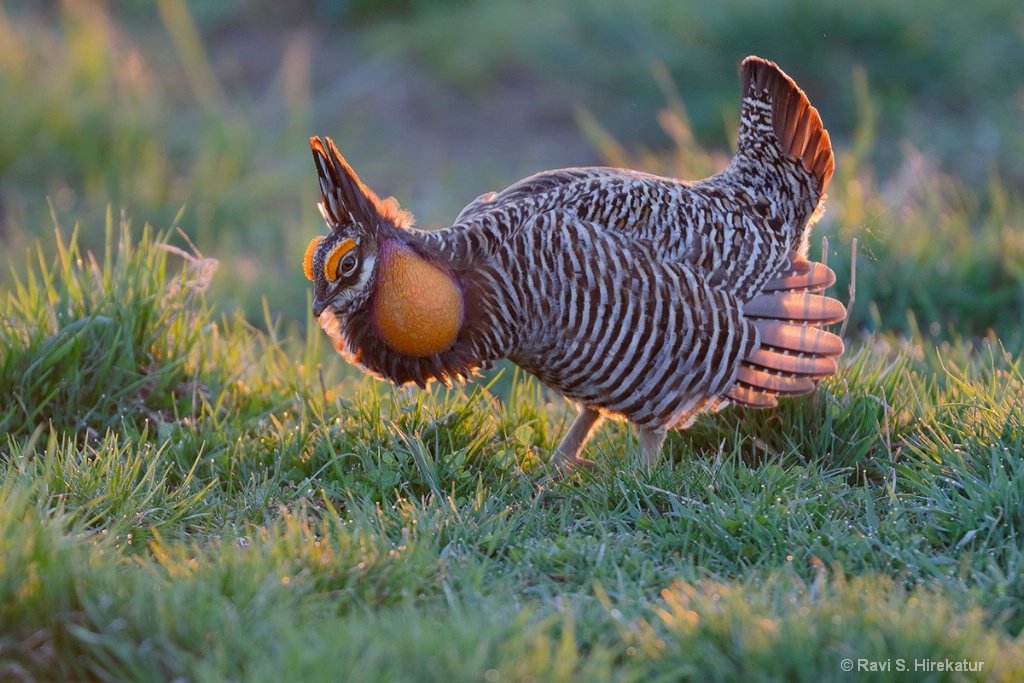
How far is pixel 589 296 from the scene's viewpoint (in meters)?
3.84

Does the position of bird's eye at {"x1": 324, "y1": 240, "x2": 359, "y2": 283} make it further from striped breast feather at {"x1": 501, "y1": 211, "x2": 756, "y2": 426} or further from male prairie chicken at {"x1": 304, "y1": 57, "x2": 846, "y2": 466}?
striped breast feather at {"x1": 501, "y1": 211, "x2": 756, "y2": 426}

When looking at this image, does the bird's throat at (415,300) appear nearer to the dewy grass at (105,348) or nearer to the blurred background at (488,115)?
the dewy grass at (105,348)

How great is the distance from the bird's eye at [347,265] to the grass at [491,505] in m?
0.53

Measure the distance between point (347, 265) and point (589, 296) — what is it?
81 cm

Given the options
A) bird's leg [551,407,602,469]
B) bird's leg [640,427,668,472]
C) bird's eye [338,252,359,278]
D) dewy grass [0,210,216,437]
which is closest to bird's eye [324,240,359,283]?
bird's eye [338,252,359,278]

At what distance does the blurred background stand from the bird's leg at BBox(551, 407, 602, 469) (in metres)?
1.76

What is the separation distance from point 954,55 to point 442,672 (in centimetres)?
856

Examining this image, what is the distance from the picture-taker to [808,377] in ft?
13.5

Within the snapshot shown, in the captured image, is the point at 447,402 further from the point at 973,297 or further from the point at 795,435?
the point at 973,297

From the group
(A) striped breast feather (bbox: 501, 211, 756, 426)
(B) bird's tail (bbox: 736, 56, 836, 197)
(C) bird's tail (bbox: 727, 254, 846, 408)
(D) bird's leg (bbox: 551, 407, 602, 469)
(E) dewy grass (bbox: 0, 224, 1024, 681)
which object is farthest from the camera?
(B) bird's tail (bbox: 736, 56, 836, 197)

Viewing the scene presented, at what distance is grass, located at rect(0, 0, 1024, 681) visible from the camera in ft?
8.87

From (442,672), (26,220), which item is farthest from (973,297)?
(26,220)

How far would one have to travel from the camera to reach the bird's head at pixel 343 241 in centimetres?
388

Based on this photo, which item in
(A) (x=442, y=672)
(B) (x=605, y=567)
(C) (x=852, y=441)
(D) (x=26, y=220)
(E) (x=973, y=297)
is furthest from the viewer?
(D) (x=26, y=220)
